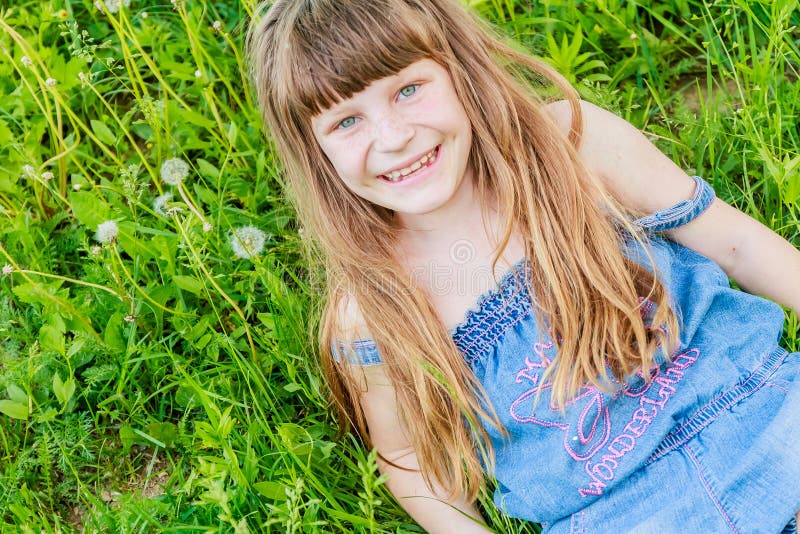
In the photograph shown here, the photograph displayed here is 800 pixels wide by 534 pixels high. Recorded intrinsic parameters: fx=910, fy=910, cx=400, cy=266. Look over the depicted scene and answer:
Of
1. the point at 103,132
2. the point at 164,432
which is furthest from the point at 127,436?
the point at 103,132

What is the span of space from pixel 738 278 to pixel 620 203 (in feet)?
1.04

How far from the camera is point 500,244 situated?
6.08 feet

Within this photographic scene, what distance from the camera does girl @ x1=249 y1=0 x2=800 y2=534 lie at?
1672mm

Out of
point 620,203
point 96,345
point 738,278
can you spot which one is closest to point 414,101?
point 620,203

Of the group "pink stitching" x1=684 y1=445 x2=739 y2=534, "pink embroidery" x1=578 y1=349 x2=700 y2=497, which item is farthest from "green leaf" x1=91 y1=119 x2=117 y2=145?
"pink stitching" x1=684 y1=445 x2=739 y2=534

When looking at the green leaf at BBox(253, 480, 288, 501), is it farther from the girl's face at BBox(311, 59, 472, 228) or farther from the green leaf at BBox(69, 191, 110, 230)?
the green leaf at BBox(69, 191, 110, 230)

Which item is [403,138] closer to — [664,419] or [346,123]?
[346,123]

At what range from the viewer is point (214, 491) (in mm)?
1393

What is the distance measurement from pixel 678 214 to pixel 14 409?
1.54 metres

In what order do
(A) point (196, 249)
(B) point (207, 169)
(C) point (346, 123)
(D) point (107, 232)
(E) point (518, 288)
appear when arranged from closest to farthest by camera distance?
(C) point (346, 123) → (E) point (518, 288) → (D) point (107, 232) → (A) point (196, 249) → (B) point (207, 169)

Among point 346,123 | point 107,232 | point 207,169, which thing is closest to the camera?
point 346,123

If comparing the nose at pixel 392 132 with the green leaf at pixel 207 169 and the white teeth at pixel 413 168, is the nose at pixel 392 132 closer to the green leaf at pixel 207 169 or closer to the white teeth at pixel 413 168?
the white teeth at pixel 413 168

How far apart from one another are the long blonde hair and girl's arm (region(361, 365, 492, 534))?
4cm

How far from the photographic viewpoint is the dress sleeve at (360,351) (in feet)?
6.30
